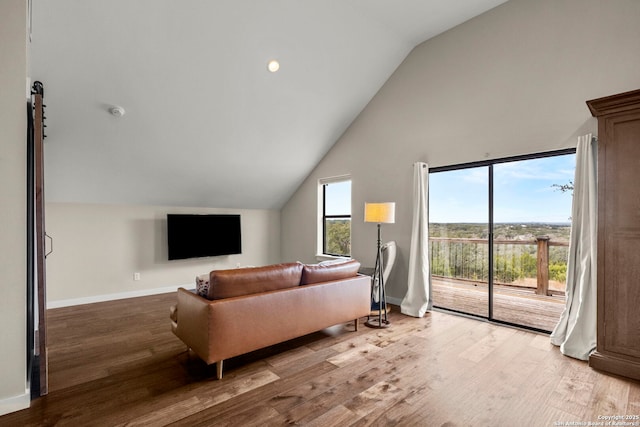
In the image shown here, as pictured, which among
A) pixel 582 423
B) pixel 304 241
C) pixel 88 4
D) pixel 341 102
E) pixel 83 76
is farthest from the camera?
pixel 304 241

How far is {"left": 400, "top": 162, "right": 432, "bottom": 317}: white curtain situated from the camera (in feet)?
14.0

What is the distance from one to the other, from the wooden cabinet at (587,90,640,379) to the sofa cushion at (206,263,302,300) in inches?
104

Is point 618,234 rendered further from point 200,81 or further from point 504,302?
point 200,81

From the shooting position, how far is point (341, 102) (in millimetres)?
4887

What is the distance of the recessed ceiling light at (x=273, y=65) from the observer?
12.6 ft

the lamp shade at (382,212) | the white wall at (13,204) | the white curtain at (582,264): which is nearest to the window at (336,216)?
the lamp shade at (382,212)

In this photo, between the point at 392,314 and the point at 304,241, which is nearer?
the point at 392,314

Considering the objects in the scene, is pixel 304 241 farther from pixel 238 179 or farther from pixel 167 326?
pixel 167 326

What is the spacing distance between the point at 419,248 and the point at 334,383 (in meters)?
2.39

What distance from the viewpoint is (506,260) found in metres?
3.86

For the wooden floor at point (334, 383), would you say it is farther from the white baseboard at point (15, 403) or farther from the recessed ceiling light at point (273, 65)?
the recessed ceiling light at point (273, 65)

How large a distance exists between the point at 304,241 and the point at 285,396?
4.19 meters

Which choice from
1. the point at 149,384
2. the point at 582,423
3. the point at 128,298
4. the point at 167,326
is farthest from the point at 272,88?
the point at 582,423

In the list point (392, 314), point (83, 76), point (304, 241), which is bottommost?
point (392, 314)
